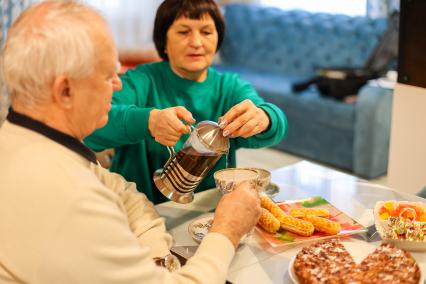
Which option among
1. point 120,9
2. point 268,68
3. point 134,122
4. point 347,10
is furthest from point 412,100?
point 120,9

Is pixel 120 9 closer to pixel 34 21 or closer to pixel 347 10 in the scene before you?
pixel 347 10

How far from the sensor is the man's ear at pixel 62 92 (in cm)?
96

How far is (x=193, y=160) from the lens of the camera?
1327 mm

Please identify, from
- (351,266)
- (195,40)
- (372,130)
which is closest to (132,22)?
(372,130)

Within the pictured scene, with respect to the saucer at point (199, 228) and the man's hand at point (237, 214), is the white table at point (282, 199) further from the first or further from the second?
the man's hand at point (237, 214)

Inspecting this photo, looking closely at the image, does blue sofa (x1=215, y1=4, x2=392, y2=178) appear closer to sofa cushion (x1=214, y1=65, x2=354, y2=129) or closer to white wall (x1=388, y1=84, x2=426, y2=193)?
sofa cushion (x1=214, y1=65, x2=354, y2=129)

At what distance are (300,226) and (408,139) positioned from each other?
1.22 metres

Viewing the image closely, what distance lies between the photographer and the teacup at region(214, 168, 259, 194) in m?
1.39

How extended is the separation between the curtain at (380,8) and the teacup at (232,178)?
124 inches

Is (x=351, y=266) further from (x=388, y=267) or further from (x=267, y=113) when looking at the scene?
(x=267, y=113)

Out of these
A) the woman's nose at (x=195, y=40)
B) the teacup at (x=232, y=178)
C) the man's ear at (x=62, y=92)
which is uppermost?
the man's ear at (x=62, y=92)

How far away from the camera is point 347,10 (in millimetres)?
4539

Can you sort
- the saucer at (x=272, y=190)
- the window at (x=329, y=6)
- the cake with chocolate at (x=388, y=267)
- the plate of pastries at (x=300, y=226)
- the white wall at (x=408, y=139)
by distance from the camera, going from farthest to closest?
the window at (x=329, y=6) < the white wall at (x=408, y=139) < the saucer at (x=272, y=190) < the plate of pastries at (x=300, y=226) < the cake with chocolate at (x=388, y=267)

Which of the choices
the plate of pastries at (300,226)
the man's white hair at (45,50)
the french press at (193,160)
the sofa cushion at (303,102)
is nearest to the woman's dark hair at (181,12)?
the french press at (193,160)
